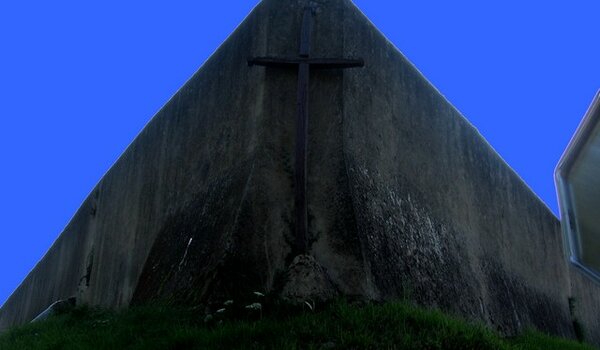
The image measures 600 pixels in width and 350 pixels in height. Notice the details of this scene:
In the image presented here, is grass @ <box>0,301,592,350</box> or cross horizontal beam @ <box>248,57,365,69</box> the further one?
cross horizontal beam @ <box>248,57,365,69</box>

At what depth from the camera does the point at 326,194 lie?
6.76 metres

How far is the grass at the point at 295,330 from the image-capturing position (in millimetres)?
5559

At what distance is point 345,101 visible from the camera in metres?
7.09

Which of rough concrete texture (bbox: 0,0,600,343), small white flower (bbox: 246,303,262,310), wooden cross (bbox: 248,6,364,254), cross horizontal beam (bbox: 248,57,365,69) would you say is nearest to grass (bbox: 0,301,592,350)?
small white flower (bbox: 246,303,262,310)

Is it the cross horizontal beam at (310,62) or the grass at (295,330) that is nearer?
the grass at (295,330)

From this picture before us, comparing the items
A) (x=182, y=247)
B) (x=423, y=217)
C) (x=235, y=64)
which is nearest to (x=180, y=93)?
(x=235, y=64)

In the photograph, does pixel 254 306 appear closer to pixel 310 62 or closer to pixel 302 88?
pixel 302 88

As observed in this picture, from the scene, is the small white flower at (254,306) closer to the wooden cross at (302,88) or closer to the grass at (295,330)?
the grass at (295,330)

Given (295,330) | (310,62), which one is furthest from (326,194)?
(295,330)

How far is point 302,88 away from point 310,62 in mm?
262

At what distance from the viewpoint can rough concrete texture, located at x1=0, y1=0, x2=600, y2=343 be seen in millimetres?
6574

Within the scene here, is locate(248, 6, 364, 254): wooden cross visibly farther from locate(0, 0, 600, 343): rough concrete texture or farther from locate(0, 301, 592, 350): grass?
locate(0, 301, 592, 350): grass

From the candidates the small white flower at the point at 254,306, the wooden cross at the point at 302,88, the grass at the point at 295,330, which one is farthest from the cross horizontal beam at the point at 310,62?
the small white flower at the point at 254,306

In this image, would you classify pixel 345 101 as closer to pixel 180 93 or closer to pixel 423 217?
pixel 423 217
